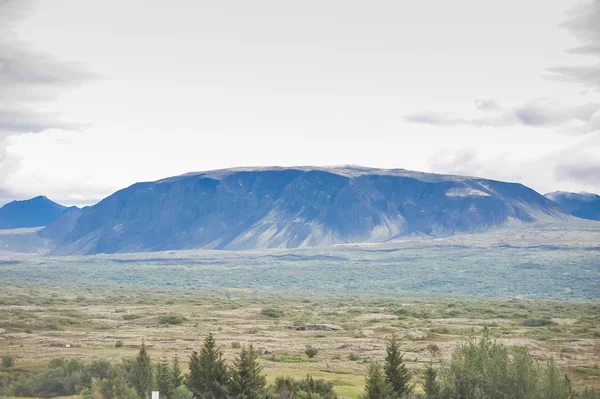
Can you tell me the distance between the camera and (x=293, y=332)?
96.0 m

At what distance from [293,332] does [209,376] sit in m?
56.1

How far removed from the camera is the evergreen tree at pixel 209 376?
129 feet

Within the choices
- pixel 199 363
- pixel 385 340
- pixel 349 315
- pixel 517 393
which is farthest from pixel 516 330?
pixel 199 363

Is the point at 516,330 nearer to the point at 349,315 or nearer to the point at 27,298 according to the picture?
the point at 349,315

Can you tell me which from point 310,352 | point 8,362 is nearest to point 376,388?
point 310,352

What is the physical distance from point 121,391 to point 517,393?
23.0 m

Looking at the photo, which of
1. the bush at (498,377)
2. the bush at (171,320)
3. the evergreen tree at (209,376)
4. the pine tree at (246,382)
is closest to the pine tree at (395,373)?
the bush at (498,377)

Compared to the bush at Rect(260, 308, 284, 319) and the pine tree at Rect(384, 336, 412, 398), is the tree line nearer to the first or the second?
the pine tree at Rect(384, 336, 412, 398)

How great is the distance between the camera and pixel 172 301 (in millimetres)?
149625

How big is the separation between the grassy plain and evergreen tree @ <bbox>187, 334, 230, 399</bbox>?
12.7m

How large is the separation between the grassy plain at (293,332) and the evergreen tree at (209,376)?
12697 millimetres

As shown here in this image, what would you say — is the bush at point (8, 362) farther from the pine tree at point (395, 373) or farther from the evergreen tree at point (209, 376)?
the pine tree at point (395, 373)

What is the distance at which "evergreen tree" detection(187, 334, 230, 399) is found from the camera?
129ft

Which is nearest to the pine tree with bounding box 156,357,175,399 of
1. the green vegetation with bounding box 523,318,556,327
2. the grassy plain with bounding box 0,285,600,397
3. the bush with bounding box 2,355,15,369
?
the grassy plain with bounding box 0,285,600,397
